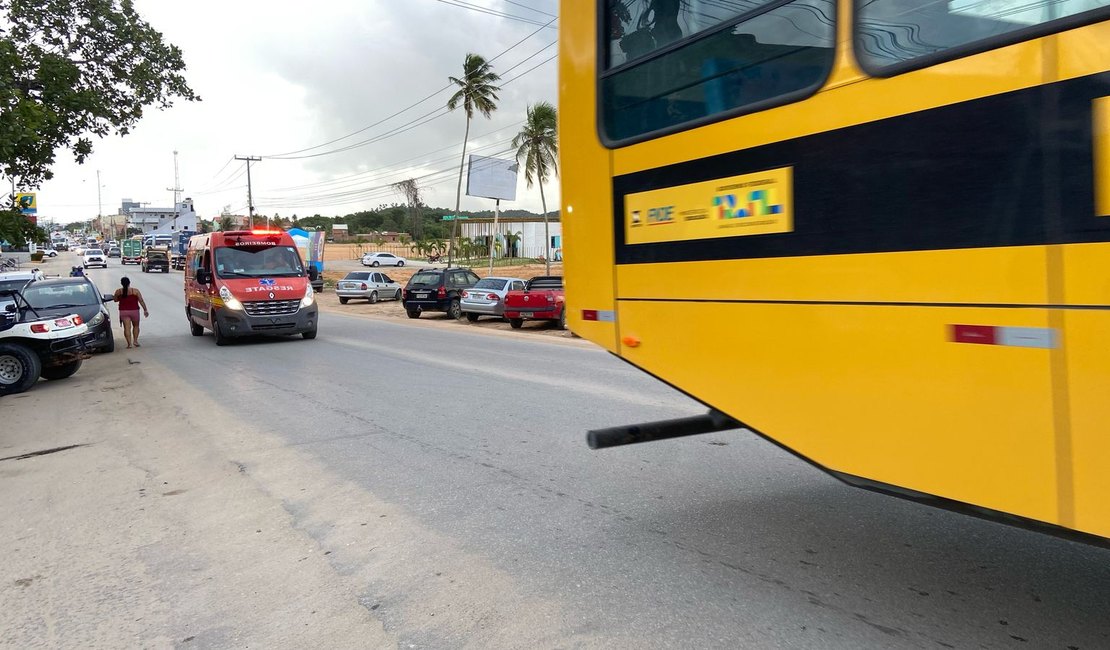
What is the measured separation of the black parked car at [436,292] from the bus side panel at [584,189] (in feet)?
68.9

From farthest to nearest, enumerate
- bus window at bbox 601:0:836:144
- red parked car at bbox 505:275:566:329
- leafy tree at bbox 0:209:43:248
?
red parked car at bbox 505:275:566:329 < leafy tree at bbox 0:209:43:248 < bus window at bbox 601:0:836:144

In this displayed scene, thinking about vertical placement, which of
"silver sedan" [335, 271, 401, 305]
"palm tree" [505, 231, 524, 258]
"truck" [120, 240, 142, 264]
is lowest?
"silver sedan" [335, 271, 401, 305]

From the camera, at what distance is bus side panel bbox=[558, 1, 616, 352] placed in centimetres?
444

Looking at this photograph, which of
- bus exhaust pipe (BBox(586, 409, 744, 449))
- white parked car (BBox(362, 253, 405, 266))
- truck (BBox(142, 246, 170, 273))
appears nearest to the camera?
bus exhaust pipe (BBox(586, 409, 744, 449))

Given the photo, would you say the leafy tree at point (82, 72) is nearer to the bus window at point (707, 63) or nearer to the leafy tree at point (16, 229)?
the leafy tree at point (16, 229)

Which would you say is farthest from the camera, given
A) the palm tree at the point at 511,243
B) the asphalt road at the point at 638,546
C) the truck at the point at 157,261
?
the palm tree at the point at 511,243

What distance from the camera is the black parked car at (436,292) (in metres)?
25.9

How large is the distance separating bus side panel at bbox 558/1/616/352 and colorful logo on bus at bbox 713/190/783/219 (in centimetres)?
91

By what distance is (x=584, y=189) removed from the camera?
459cm

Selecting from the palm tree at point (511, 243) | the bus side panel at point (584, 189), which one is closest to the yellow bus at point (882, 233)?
the bus side panel at point (584, 189)

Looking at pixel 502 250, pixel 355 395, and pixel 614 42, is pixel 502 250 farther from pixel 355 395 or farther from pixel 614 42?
pixel 614 42

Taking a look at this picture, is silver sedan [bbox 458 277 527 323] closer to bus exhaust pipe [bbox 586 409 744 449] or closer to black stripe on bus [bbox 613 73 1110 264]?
bus exhaust pipe [bbox 586 409 744 449]

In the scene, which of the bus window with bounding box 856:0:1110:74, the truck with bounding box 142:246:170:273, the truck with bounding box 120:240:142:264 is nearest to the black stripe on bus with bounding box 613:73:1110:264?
the bus window with bounding box 856:0:1110:74

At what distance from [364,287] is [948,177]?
111ft
